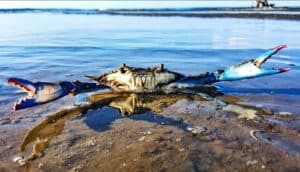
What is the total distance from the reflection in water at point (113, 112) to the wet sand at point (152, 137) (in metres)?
0.01

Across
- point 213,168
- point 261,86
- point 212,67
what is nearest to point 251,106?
point 261,86

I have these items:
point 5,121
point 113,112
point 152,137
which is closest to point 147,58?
point 113,112

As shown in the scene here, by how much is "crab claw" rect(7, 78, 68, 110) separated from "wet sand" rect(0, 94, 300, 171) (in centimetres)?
26

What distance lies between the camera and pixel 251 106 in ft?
18.8

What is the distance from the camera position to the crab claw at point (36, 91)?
4.77m

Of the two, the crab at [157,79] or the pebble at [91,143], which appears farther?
the crab at [157,79]

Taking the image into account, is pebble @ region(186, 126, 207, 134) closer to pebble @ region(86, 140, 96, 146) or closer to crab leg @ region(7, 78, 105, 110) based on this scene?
pebble @ region(86, 140, 96, 146)

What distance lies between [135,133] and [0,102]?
242 centimetres

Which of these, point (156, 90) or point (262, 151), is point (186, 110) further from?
point (262, 151)

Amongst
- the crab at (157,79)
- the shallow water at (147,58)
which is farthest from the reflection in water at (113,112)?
the shallow water at (147,58)

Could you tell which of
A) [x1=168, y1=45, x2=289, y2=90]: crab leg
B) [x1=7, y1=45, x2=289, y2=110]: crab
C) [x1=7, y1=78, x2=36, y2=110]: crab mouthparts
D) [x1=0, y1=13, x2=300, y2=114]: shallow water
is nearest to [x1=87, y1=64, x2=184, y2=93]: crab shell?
[x1=7, y1=45, x2=289, y2=110]: crab

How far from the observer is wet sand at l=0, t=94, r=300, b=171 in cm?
381

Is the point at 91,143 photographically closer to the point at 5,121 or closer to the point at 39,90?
the point at 39,90

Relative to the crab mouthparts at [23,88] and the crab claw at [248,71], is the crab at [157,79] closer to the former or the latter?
the crab claw at [248,71]
